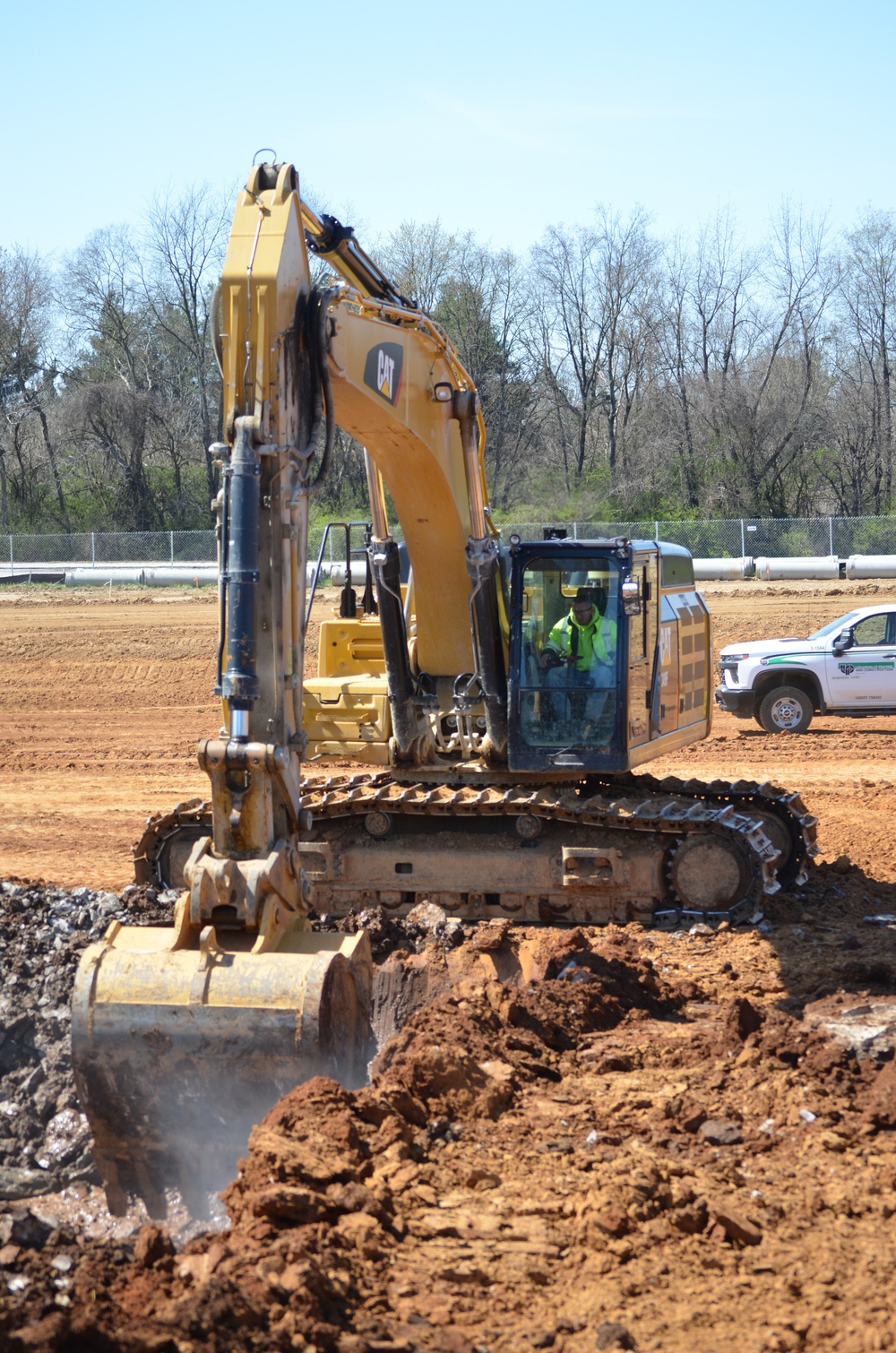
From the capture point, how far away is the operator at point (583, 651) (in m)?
9.88

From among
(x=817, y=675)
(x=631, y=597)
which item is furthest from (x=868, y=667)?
(x=631, y=597)

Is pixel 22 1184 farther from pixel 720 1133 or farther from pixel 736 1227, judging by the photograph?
pixel 736 1227

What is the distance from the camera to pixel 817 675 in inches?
716

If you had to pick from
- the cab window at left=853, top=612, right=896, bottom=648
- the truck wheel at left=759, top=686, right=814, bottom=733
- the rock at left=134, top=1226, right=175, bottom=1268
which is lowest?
the rock at left=134, top=1226, right=175, bottom=1268

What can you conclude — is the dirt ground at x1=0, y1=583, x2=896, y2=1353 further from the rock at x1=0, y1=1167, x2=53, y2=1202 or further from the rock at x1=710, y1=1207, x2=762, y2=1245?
the rock at x1=0, y1=1167, x2=53, y2=1202

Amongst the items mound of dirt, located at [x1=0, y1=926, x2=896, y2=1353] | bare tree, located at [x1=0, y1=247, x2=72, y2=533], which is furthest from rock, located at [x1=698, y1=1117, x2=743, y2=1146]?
bare tree, located at [x1=0, y1=247, x2=72, y2=533]

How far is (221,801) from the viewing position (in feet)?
20.7

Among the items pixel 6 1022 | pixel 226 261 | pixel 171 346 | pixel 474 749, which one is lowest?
pixel 6 1022

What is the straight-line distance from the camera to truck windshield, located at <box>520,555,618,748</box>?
990 cm

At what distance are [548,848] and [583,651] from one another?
1.52 m

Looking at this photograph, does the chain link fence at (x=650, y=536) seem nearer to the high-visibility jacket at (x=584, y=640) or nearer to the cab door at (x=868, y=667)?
the cab door at (x=868, y=667)

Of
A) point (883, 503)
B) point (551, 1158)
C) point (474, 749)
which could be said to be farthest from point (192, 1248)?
point (883, 503)

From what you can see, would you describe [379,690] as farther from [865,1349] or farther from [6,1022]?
[865,1349]

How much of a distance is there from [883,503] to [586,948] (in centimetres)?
4099
